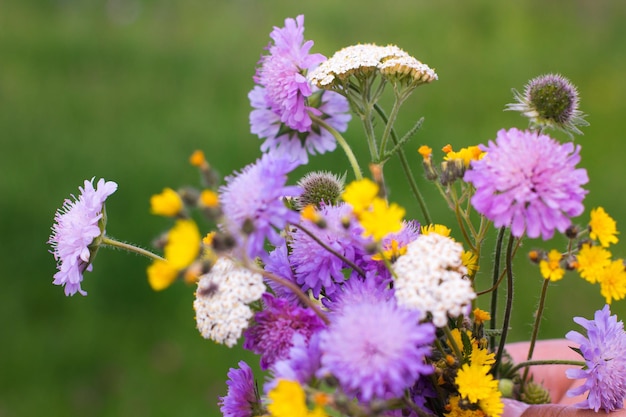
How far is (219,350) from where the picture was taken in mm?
1738

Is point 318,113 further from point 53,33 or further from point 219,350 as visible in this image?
point 53,33

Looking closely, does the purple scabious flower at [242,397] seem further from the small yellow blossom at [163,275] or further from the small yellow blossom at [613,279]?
the small yellow blossom at [613,279]

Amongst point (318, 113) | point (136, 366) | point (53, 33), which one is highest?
point (53, 33)

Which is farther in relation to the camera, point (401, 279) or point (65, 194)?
point (65, 194)

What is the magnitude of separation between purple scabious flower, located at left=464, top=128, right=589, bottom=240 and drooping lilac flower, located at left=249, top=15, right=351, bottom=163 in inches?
8.2

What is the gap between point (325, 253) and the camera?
0.55m

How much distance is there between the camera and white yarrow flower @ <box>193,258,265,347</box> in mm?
488

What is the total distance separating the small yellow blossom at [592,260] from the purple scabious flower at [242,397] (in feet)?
0.90

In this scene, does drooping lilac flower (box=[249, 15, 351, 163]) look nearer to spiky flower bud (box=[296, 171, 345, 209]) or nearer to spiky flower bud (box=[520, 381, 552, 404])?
spiky flower bud (box=[296, 171, 345, 209])

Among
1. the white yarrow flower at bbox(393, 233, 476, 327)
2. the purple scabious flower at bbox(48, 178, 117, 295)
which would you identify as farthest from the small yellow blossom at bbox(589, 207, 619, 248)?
the purple scabious flower at bbox(48, 178, 117, 295)

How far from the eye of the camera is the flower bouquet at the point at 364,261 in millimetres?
448

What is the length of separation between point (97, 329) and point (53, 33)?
1.11 metres

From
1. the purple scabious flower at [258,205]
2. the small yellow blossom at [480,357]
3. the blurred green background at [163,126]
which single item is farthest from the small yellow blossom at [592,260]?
the blurred green background at [163,126]

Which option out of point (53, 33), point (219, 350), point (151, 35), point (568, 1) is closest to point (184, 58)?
point (151, 35)
